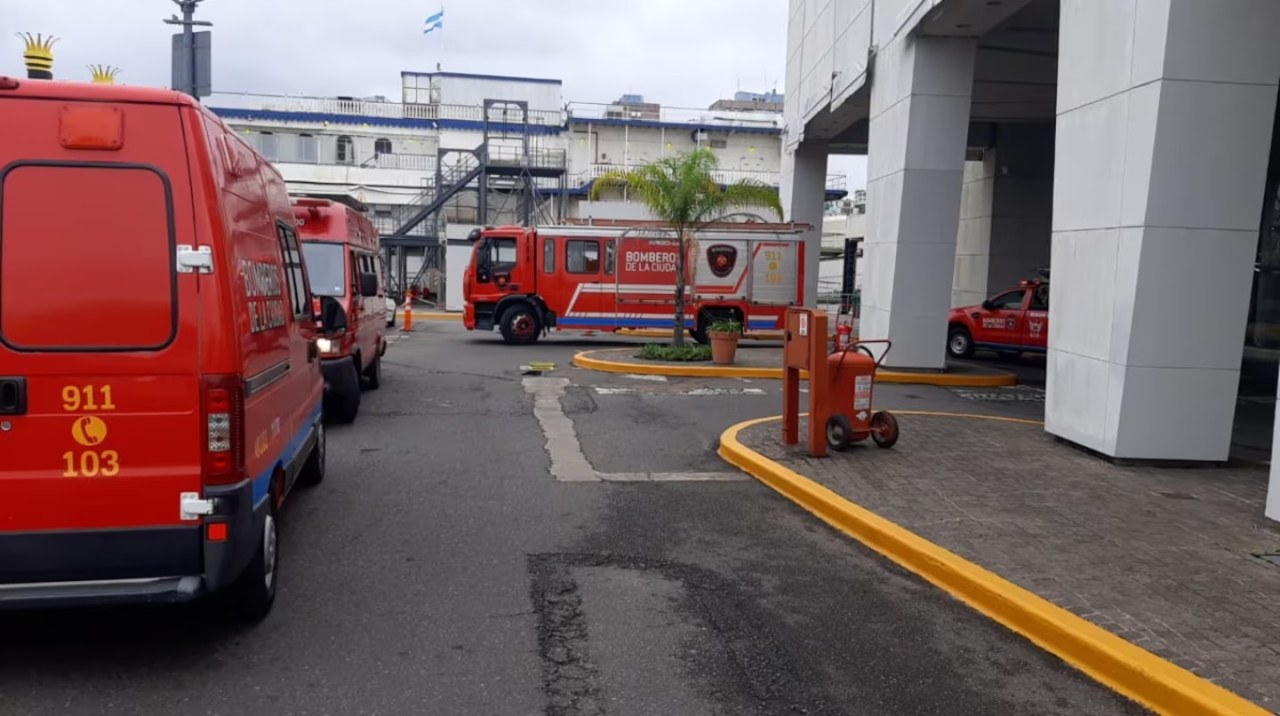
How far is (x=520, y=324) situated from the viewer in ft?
71.8

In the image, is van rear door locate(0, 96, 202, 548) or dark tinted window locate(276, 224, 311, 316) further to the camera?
dark tinted window locate(276, 224, 311, 316)

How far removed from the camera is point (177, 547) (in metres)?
4.13

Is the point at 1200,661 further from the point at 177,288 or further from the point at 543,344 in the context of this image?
the point at 543,344

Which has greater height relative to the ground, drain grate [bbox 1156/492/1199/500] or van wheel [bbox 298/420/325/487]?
drain grate [bbox 1156/492/1199/500]

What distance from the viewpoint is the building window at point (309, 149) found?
41.9 metres

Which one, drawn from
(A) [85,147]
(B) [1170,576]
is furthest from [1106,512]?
(A) [85,147]

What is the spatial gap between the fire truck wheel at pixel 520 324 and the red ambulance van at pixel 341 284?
880 cm

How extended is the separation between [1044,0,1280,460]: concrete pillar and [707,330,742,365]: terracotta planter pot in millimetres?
8284

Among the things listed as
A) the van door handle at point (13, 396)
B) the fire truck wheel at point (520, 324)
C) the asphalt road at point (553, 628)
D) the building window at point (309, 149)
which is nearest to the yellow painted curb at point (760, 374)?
the fire truck wheel at point (520, 324)

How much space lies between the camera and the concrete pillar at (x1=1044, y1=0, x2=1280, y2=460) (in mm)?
8141

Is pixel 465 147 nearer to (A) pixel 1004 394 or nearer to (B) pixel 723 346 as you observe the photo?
(B) pixel 723 346

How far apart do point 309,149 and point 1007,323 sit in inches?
1285

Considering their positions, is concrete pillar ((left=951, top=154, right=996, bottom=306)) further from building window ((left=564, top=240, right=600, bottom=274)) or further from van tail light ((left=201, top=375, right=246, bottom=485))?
van tail light ((left=201, top=375, right=246, bottom=485))

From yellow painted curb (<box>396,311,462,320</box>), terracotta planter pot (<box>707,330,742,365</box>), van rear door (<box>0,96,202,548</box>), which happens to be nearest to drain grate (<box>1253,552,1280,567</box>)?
van rear door (<box>0,96,202,548</box>)
